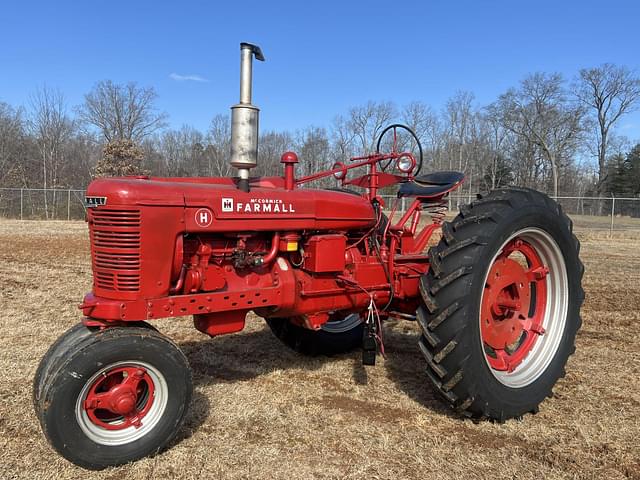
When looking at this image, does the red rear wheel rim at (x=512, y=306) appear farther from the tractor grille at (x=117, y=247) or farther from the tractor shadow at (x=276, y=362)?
the tractor grille at (x=117, y=247)

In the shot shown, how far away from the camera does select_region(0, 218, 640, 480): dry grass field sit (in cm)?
276

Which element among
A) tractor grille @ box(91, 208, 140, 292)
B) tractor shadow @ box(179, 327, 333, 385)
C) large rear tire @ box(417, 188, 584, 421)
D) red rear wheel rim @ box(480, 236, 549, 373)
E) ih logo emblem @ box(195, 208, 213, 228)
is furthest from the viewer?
tractor shadow @ box(179, 327, 333, 385)

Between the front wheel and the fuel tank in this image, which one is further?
the fuel tank

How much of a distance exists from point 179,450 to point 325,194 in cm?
184

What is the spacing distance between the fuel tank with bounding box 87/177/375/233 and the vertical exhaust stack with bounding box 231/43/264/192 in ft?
0.75

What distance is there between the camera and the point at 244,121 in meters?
2.98

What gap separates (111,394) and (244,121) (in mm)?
1663

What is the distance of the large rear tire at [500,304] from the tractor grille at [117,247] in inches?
68.8

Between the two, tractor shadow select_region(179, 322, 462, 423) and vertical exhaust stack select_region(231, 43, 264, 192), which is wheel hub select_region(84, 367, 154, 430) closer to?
tractor shadow select_region(179, 322, 462, 423)

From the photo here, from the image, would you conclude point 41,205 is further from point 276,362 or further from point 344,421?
point 344,421

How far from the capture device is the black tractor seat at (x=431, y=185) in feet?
13.8

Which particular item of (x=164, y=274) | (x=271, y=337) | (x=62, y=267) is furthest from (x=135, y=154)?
(x=164, y=274)

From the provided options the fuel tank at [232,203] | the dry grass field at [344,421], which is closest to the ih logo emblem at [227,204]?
the fuel tank at [232,203]

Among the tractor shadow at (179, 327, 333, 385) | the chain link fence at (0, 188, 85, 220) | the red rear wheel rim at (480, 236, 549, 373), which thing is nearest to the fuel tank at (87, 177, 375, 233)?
the red rear wheel rim at (480, 236, 549, 373)
